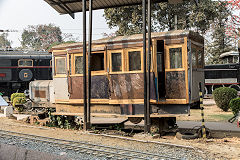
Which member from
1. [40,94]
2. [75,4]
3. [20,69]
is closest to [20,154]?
[75,4]

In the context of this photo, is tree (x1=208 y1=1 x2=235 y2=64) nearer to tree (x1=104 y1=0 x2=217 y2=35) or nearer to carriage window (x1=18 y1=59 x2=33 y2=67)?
tree (x1=104 y1=0 x2=217 y2=35)

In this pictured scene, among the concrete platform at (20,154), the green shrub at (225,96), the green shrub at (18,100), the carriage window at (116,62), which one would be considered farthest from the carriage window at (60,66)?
the green shrub at (225,96)

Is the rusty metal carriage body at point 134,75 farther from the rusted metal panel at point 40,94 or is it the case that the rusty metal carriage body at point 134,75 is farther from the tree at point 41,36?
the tree at point 41,36

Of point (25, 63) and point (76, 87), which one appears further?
point (25, 63)

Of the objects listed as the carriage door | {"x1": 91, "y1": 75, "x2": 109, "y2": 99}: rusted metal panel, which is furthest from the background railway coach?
the carriage door

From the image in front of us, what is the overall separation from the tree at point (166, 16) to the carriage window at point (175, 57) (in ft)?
58.4

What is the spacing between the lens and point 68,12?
12523 millimetres

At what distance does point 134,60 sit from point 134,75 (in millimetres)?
536

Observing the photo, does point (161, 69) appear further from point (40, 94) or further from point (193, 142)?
point (40, 94)

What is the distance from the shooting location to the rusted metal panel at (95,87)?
10.4 meters

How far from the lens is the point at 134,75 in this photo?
979cm

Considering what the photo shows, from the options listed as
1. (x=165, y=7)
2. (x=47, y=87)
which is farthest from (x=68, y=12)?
(x=165, y=7)

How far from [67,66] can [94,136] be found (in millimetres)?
3143

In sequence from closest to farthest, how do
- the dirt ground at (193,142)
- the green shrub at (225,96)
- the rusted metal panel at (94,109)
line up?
the dirt ground at (193,142), the rusted metal panel at (94,109), the green shrub at (225,96)
